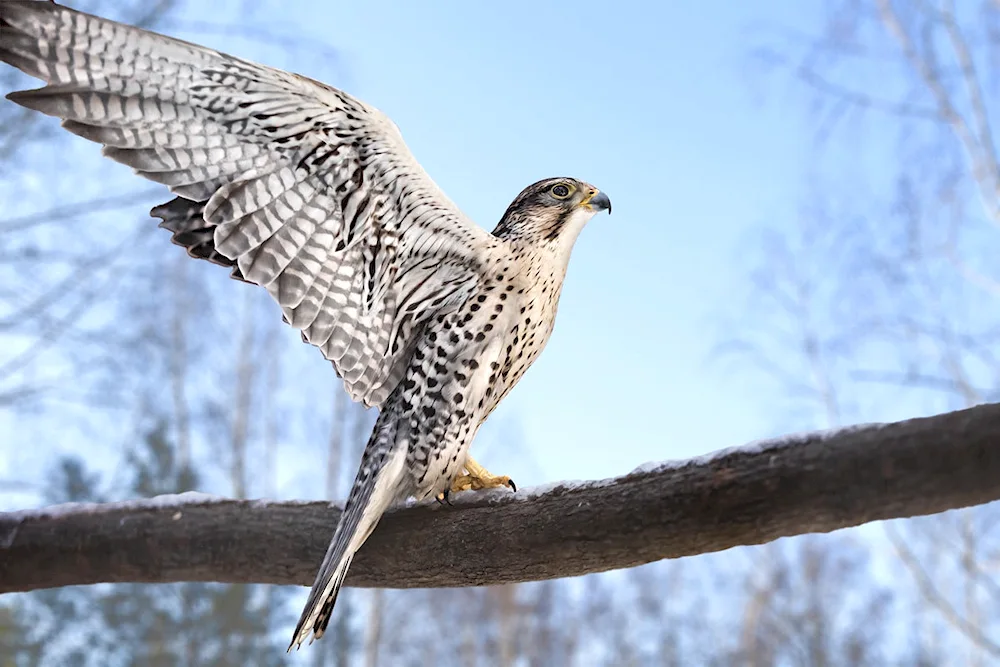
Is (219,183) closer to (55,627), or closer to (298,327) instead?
(298,327)

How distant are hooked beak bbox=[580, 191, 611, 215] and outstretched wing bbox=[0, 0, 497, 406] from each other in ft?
0.86

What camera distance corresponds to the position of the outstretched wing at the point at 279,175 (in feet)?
6.56

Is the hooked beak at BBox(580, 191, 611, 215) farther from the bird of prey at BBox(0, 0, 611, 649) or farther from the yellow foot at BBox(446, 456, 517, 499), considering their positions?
the yellow foot at BBox(446, 456, 517, 499)

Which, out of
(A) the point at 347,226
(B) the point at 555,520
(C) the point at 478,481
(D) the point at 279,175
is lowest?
(C) the point at 478,481

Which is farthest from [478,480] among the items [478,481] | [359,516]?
[359,516]

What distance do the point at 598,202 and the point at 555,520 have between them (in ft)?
2.56

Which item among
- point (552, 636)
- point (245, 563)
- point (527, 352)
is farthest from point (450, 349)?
point (552, 636)

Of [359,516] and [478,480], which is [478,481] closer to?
[478,480]

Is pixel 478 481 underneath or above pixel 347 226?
underneath

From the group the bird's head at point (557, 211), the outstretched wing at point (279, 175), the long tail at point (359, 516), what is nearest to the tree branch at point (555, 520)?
the long tail at point (359, 516)

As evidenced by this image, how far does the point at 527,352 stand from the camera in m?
2.22

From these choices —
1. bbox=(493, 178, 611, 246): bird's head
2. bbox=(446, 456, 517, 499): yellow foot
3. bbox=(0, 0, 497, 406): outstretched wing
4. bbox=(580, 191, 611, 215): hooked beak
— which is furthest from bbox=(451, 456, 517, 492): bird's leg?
bbox=(580, 191, 611, 215): hooked beak

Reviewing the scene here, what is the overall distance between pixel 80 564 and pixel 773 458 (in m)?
1.95

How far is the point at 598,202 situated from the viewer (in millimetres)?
2133
